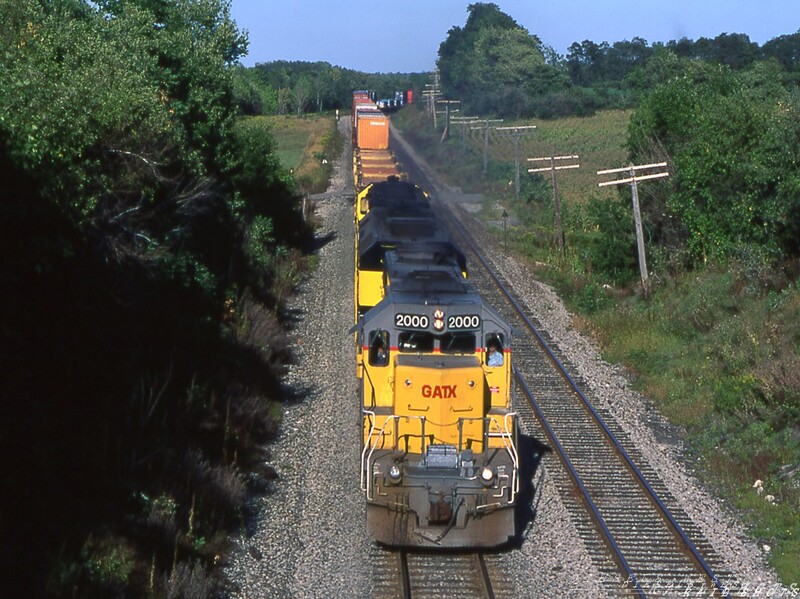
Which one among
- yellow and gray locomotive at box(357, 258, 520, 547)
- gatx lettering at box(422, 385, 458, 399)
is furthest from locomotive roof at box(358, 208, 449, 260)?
gatx lettering at box(422, 385, 458, 399)

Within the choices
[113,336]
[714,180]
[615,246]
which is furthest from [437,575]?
[615,246]

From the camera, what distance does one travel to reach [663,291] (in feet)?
85.3

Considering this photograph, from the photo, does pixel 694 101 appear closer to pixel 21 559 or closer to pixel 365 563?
pixel 365 563

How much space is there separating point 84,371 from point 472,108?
75880mm

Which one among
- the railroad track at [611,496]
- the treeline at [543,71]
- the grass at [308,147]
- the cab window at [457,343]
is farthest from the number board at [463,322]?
the treeline at [543,71]

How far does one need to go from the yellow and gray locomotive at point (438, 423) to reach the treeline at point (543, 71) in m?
66.9

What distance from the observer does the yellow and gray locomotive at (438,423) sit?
11469 mm

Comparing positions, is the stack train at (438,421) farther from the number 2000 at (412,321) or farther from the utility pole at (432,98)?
the utility pole at (432,98)

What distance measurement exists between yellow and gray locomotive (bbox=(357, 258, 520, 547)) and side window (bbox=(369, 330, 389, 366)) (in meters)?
0.01

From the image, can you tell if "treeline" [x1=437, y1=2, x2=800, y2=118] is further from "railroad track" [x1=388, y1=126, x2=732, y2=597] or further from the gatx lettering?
the gatx lettering

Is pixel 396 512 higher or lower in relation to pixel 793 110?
lower

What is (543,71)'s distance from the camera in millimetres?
91438

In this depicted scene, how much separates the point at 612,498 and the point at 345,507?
12.4 ft

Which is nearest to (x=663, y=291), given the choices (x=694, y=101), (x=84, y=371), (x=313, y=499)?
(x=694, y=101)
